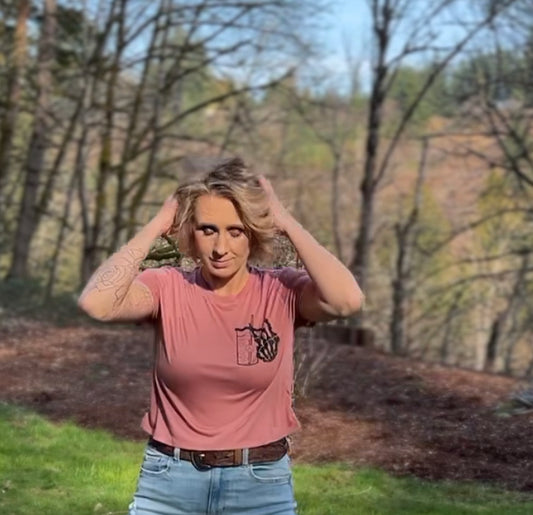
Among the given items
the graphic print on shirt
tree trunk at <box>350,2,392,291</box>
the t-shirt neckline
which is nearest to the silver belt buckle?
the graphic print on shirt

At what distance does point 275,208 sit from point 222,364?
0.43 metres

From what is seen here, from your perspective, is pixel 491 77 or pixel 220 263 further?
pixel 491 77

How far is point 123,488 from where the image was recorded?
5961 mm

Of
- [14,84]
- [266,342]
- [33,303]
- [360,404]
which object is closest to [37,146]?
[14,84]

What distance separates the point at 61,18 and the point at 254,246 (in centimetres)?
1777

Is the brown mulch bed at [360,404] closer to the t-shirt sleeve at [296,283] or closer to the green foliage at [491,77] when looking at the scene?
the t-shirt sleeve at [296,283]

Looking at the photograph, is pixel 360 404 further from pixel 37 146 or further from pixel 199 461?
pixel 37 146

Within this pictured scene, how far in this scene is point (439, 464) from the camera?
6723 millimetres

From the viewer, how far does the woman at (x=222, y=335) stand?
2.48 meters

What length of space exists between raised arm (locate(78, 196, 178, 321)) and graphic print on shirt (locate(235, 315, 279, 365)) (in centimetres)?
27

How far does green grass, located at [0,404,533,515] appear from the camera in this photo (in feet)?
18.5

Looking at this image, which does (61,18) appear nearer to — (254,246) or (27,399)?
(27,399)

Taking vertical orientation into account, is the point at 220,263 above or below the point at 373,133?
below

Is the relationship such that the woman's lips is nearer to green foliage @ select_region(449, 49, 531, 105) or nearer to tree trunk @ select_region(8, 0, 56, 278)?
green foliage @ select_region(449, 49, 531, 105)
